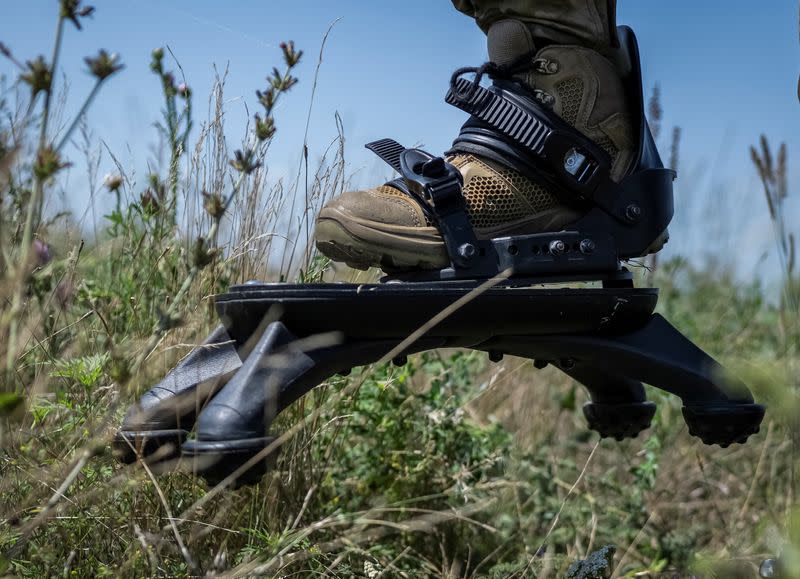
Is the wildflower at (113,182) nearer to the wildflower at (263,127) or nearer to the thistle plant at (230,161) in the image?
the thistle plant at (230,161)

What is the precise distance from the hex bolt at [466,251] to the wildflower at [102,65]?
84 cm

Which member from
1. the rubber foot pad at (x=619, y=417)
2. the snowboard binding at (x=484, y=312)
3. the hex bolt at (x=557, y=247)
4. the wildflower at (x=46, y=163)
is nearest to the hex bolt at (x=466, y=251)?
the snowboard binding at (x=484, y=312)

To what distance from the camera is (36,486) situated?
5.18 feet

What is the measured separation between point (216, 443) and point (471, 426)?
1.22 m

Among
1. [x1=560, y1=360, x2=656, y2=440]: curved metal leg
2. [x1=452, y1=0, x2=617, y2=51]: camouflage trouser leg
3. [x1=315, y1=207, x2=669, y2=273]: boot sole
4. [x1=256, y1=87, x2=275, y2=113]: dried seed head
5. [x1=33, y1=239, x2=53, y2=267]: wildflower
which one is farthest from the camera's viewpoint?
[x1=560, y1=360, x2=656, y2=440]: curved metal leg

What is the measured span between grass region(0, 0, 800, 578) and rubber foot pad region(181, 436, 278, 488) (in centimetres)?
6

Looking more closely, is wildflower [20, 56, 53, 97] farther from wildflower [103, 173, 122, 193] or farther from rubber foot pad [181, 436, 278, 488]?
wildflower [103, 173, 122, 193]

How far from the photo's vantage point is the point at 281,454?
1.97m

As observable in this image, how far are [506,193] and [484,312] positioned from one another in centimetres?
28

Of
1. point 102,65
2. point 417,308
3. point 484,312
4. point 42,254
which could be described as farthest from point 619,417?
point 102,65

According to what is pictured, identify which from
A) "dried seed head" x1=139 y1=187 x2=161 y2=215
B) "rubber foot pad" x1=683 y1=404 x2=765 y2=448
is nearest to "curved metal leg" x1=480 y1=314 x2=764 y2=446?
"rubber foot pad" x1=683 y1=404 x2=765 y2=448

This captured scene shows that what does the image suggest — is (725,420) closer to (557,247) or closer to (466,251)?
(557,247)

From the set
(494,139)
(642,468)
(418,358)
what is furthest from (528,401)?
(494,139)

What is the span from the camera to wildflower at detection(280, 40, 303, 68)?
139 centimetres
